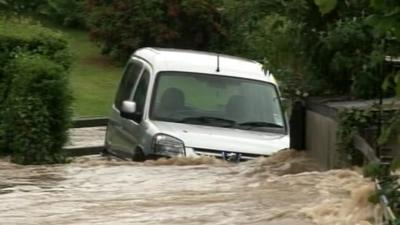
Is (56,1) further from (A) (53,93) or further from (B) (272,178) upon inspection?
(B) (272,178)

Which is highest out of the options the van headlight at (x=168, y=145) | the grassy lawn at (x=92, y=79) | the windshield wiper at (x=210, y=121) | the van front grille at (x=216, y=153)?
the windshield wiper at (x=210, y=121)

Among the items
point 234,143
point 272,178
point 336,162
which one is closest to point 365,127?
point 336,162

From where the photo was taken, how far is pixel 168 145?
42.7 ft

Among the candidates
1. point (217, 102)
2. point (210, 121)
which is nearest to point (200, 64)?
point (217, 102)

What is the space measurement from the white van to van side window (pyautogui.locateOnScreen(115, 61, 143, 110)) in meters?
0.10

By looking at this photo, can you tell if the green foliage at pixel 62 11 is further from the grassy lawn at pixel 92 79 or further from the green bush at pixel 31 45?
the green bush at pixel 31 45

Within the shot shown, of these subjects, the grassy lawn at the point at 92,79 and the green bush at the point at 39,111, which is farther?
the grassy lawn at the point at 92,79

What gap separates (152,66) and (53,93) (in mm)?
1313

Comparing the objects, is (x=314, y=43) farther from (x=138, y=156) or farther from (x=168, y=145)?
(x=138, y=156)

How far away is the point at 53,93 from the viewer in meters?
14.3

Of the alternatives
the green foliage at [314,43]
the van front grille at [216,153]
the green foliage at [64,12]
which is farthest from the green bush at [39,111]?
the green foliage at [64,12]

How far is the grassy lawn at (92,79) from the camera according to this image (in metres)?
25.0

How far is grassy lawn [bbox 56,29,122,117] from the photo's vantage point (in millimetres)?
24956

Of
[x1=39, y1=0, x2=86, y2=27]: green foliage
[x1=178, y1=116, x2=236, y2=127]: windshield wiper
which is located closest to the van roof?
[x1=178, y1=116, x2=236, y2=127]: windshield wiper
